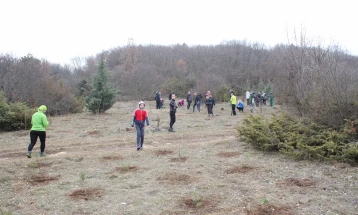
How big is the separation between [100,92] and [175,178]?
17749 millimetres

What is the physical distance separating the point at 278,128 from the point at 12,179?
23.4 feet

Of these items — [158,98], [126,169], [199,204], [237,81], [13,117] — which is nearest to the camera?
[199,204]

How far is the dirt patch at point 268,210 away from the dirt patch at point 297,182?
1.31 m

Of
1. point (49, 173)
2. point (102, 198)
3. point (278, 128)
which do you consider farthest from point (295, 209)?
point (49, 173)

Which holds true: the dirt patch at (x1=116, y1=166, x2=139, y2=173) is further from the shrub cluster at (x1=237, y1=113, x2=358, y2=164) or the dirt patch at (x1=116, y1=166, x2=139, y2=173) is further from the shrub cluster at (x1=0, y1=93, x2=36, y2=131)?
the shrub cluster at (x1=0, y1=93, x2=36, y2=131)

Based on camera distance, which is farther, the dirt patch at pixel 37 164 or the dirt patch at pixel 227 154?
the dirt patch at pixel 227 154

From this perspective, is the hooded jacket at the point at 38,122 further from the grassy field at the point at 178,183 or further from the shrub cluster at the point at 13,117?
the shrub cluster at the point at 13,117

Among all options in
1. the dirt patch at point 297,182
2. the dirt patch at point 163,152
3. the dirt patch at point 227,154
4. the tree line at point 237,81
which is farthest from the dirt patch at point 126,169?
the tree line at point 237,81

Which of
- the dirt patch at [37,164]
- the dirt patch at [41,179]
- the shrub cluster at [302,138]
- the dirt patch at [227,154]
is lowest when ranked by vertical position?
the dirt patch at [41,179]

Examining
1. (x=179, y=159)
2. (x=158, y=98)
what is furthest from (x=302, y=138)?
(x=158, y=98)

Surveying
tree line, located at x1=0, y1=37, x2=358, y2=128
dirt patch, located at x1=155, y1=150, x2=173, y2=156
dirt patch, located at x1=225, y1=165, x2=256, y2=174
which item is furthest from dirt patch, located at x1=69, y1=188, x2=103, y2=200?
tree line, located at x1=0, y1=37, x2=358, y2=128

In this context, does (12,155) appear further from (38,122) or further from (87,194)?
(87,194)

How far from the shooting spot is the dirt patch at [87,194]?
611 centimetres

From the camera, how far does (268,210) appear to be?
5.21 meters
